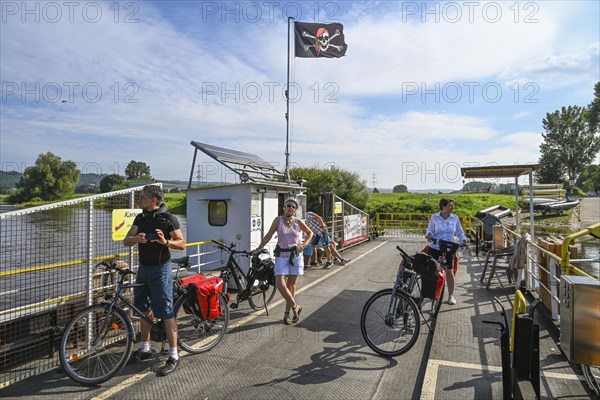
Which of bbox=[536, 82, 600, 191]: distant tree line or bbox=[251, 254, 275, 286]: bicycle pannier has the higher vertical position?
bbox=[536, 82, 600, 191]: distant tree line

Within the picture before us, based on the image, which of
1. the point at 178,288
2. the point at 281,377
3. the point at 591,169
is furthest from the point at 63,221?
the point at 591,169

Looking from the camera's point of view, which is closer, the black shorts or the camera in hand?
the camera in hand

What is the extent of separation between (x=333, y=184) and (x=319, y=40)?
64.4 feet

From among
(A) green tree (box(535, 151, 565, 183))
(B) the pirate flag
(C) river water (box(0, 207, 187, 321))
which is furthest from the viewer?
(A) green tree (box(535, 151, 565, 183))

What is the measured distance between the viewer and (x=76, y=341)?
4.07 meters

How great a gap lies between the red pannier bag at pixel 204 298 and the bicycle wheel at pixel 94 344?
75 centimetres

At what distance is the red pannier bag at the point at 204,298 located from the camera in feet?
14.9

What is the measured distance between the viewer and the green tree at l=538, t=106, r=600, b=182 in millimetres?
71625

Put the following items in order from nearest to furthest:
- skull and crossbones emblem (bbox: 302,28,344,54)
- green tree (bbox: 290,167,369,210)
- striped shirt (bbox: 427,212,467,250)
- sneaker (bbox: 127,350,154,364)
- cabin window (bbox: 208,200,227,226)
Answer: sneaker (bbox: 127,350,154,364) < striped shirt (bbox: 427,212,467,250) < cabin window (bbox: 208,200,227,226) < skull and crossbones emblem (bbox: 302,28,344,54) < green tree (bbox: 290,167,369,210)

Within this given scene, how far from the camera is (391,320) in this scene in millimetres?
4629

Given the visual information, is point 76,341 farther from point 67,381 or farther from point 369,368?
point 369,368

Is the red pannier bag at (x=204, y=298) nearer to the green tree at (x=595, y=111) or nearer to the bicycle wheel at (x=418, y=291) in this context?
the bicycle wheel at (x=418, y=291)

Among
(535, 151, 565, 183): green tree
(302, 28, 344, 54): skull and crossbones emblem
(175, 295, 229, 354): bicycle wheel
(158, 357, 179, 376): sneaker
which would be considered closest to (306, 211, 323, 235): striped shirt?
(175, 295, 229, 354): bicycle wheel

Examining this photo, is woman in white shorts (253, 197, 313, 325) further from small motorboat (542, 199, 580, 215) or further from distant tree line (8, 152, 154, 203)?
small motorboat (542, 199, 580, 215)
